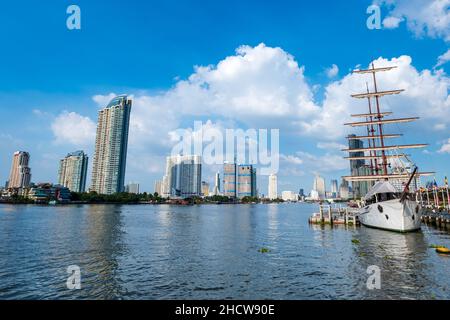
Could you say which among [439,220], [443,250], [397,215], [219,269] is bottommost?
[219,269]

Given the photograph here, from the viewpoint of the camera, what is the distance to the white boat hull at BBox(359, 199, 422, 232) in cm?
4825

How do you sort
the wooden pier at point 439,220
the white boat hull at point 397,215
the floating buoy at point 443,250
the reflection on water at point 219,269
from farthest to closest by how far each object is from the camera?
1. the wooden pier at point 439,220
2. the white boat hull at point 397,215
3. the floating buoy at point 443,250
4. the reflection on water at point 219,269

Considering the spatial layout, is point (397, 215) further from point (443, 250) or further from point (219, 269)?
point (219, 269)

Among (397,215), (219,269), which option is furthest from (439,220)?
(219,269)

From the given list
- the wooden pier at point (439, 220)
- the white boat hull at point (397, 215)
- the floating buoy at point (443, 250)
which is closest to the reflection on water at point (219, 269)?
the floating buoy at point (443, 250)

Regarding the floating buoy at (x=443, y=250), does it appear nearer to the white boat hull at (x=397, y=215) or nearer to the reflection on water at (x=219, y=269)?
the reflection on water at (x=219, y=269)

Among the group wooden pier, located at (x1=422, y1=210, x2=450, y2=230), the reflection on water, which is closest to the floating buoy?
the reflection on water

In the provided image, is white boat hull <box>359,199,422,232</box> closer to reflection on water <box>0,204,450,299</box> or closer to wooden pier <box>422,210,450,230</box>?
reflection on water <box>0,204,450,299</box>

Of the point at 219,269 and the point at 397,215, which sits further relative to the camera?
the point at 397,215

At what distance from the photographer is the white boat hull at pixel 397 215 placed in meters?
48.2

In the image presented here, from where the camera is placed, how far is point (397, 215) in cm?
4888

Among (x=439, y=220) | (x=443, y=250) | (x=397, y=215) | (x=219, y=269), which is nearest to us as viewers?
(x=219, y=269)
